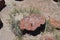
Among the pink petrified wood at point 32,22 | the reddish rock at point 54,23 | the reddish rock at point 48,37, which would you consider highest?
the pink petrified wood at point 32,22

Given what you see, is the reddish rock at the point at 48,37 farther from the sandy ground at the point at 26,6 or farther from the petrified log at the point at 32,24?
the sandy ground at the point at 26,6

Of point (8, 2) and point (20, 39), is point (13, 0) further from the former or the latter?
point (20, 39)

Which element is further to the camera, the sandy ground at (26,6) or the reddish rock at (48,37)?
the sandy ground at (26,6)

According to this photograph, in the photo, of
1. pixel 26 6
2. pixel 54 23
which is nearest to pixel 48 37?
pixel 54 23

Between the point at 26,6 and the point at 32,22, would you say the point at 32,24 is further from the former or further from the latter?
the point at 26,6

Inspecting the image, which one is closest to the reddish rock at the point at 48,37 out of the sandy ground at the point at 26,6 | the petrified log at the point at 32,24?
the petrified log at the point at 32,24

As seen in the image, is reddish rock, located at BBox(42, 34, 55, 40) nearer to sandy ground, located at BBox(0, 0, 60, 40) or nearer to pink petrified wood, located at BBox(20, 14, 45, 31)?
pink petrified wood, located at BBox(20, 14, 45, 31)

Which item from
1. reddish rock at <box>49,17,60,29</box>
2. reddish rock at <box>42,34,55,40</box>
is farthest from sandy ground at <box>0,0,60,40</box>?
reddish rock at <box>42,34,55,40</box>

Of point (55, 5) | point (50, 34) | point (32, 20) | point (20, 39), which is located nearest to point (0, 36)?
point (20, 39)
